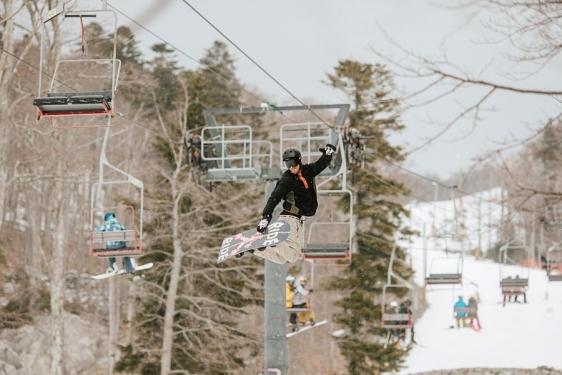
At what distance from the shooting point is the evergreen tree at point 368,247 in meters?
30.5

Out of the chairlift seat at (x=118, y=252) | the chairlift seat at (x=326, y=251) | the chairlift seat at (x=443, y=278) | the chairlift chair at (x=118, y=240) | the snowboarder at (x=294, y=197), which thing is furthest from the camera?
the chairlift seat at (x=443, y=278)

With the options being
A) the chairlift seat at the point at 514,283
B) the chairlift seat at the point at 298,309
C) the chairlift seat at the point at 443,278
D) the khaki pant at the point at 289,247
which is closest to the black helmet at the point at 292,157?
the khaki pant at the point at 289,247

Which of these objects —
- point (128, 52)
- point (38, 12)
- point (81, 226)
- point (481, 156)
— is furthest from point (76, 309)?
point (481, 156)

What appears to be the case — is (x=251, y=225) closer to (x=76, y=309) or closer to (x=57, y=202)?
(x=57, y=202)

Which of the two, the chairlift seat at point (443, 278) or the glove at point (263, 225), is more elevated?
the glove at point (263, 225)

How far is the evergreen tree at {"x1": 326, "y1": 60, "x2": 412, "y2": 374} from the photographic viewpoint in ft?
100.0

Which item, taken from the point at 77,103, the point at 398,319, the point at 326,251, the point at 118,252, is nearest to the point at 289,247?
the point at 77,103

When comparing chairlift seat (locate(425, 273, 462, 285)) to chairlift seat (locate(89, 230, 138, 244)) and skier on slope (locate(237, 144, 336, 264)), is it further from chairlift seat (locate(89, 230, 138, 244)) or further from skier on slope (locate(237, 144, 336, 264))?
skier on slope (locate(237, 144, 336, 264))

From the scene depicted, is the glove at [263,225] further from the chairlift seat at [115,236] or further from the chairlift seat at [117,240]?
the chairlift seat at [115,236]

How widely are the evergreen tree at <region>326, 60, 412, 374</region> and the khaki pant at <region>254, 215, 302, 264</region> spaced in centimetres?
1968

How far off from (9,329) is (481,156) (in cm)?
2755

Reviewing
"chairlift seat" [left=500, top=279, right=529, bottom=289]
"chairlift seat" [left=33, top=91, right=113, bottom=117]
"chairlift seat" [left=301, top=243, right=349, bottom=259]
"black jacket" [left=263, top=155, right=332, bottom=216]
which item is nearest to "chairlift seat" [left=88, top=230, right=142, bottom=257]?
"chairlift seat" [left=301, top=243, right=349, bottom=259]

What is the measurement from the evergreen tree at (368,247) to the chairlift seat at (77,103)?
19222mm

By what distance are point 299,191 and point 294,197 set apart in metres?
0.13
